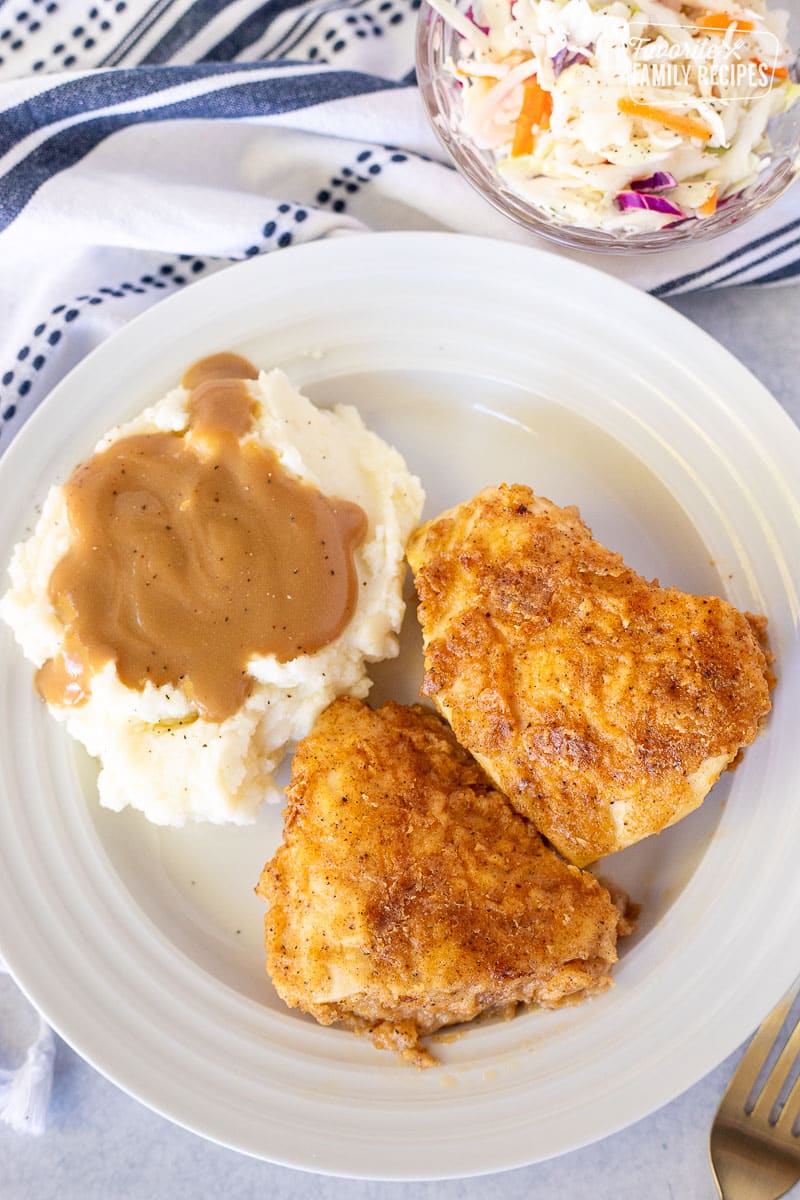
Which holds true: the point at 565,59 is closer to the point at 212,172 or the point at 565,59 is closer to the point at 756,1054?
the point at 212,172

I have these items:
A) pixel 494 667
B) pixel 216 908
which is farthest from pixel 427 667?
pixel 216 908

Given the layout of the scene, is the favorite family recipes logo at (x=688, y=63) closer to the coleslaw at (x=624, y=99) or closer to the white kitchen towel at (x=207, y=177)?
the coleslaw at (x=624, y=99)

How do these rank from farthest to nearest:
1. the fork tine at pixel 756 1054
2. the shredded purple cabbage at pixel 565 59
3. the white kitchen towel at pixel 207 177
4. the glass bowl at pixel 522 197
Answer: the white kitchen towel at pixel 207 177, the fork tine at pixel 756 1054, the glass bowl at pixel 522 197, the shredded purple cabbage at pixel 565 59

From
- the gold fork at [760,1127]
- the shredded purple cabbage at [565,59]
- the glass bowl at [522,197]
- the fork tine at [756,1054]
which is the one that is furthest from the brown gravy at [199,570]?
the gold fork at [760,1127]

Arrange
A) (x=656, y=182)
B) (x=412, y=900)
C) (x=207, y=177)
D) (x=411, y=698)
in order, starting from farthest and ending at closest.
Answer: (x=207, y=177) < (x=411, y=698) < (x=656, y=182) < (x=412, y=900)

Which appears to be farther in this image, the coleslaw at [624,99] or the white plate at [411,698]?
the white plate at [411,698]

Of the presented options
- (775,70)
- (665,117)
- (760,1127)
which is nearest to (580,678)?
(665,117)

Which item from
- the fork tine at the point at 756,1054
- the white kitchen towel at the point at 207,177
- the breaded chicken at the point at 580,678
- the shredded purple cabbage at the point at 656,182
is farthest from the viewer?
the white kitchen towel at the point at 207,177

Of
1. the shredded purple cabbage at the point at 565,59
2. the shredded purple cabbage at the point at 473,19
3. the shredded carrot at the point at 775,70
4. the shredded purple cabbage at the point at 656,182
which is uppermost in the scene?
the shredded purple cabbage at the point at 473,19
